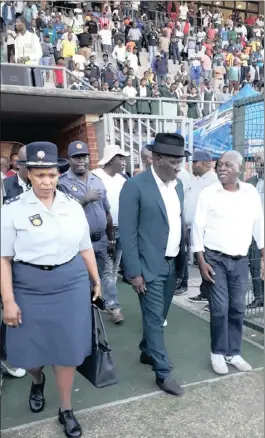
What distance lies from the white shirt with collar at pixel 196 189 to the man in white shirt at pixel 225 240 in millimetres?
1696

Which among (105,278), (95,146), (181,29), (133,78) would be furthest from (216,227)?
(181,29)

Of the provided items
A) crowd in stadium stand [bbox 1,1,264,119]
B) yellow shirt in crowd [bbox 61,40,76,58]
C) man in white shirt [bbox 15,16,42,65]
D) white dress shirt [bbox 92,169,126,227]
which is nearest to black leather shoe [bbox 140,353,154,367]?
white dress shirt [bbox 92,169,126,227]

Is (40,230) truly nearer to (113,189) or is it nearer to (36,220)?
(36,220)

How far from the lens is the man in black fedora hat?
9.98 feet

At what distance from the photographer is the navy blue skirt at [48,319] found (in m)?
2.21

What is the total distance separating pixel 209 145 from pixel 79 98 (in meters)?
3.46

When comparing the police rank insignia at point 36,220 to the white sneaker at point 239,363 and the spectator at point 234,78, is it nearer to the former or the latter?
the white sneaker at point 239,363

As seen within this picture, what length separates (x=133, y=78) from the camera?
11.9 meters

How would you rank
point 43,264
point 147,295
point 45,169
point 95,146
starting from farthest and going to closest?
point 95,146, point 147,295, point 43,264, point 45,169

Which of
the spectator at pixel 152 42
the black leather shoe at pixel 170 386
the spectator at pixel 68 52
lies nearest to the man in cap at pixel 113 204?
the black leather shoe at pixel 170 386

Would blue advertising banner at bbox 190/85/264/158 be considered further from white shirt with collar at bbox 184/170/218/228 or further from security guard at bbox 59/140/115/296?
security guard at bbox 59/140/115/296

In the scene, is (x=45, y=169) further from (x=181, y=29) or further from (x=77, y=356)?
(x=181, y=29)

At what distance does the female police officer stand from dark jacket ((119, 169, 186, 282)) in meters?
0.60

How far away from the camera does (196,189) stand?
5.12m
